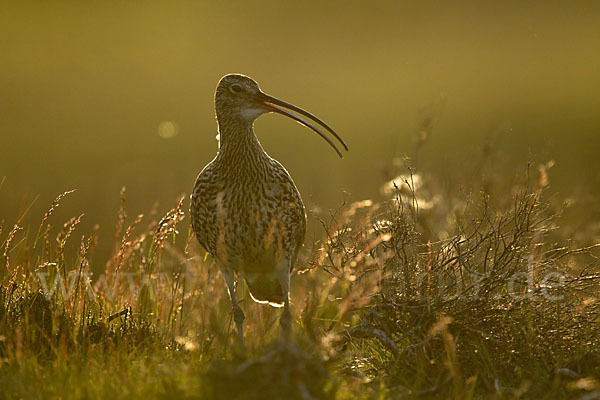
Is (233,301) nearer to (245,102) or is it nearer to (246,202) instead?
(246,202)

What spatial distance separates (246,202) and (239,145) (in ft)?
1.75

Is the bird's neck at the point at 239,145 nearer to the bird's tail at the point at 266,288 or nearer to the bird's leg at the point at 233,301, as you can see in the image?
the bird's leg at the point at 233,301

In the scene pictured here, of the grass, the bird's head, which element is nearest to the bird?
the bird's head

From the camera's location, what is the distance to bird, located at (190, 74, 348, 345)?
19.1 feet

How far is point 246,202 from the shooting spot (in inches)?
230

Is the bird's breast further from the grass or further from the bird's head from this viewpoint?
the bird's head

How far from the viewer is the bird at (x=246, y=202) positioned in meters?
5.84

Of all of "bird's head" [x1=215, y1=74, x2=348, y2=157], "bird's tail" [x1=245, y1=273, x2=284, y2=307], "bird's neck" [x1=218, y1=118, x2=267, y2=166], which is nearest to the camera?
"bird's neck" [x1=218, y1=118, x2=267, y2=166]

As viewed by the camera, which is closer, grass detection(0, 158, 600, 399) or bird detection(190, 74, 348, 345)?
grass detection(0, 158, 600, 399)

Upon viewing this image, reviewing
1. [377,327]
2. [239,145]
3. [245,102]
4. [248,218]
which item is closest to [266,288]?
[248,218]

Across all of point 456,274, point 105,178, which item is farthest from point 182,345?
point 105,178

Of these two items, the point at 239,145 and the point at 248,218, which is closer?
the point at 248,218

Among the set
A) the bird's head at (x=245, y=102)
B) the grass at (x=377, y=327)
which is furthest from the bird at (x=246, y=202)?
the grass at (x=377, y=327)

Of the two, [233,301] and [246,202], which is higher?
[246,202]
